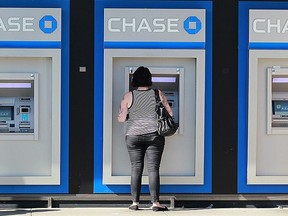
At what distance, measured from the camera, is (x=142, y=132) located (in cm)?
646

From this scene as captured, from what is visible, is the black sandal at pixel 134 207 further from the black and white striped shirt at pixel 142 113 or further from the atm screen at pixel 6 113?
the atm screen at pixel 6 113

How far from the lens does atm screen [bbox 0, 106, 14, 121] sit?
6.81 m

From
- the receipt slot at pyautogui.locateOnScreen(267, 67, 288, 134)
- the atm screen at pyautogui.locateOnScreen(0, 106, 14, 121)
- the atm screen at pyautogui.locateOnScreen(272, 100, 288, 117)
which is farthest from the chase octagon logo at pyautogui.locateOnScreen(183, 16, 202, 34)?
the atm screen at pyautogui.locateOnScreen(0, 106, 14, 121)

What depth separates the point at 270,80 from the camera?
687 centimetres

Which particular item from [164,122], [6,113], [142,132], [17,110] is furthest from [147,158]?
[6,113]

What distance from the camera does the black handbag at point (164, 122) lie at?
20.9ft

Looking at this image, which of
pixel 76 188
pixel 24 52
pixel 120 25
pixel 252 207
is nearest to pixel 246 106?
pixel 252 207

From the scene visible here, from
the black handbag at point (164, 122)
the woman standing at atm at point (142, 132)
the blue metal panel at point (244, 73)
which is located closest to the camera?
the black handbag at point (164, 122)

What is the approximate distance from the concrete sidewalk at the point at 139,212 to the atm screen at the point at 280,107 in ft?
3.60

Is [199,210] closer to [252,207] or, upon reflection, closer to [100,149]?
[252,207]

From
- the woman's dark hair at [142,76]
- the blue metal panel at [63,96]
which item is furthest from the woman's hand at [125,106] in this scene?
the blue metal panel at [63,96]

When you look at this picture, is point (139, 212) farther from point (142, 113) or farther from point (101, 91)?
point (101, 91)

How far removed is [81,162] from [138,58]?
1336 millimetres

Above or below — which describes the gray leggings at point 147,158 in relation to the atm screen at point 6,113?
below
